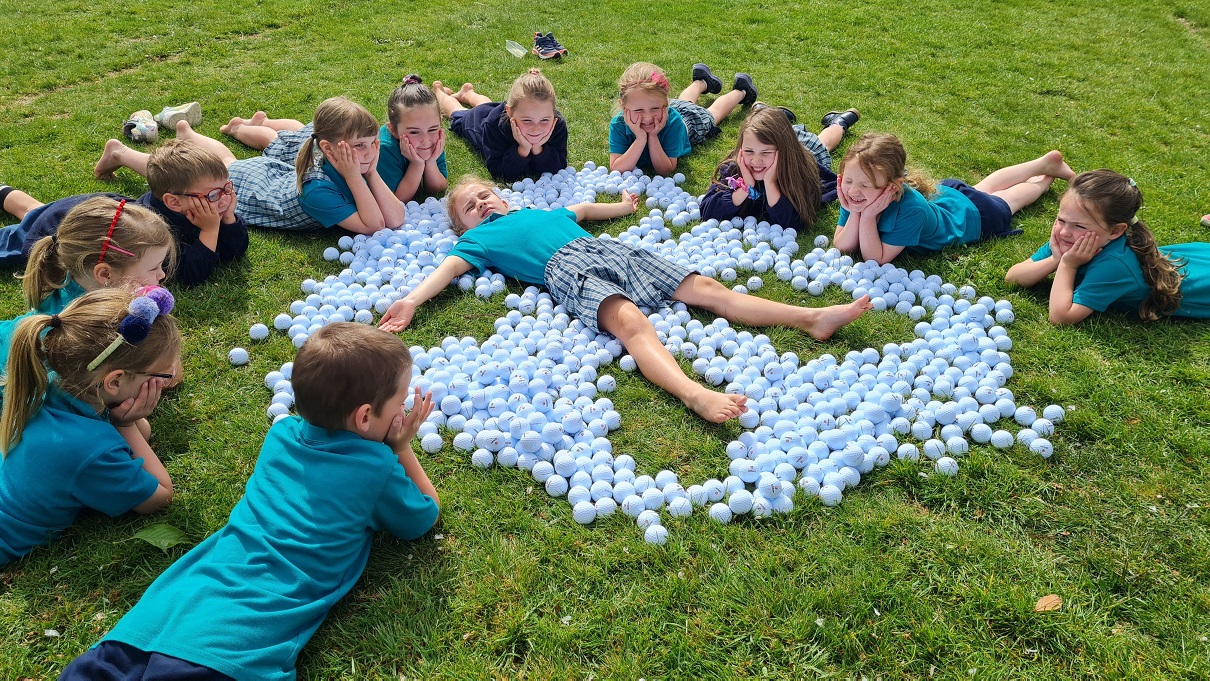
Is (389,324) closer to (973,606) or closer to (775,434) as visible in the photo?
(775,434)

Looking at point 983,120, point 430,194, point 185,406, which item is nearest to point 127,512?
point 185,406

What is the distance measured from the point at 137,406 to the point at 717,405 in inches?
104

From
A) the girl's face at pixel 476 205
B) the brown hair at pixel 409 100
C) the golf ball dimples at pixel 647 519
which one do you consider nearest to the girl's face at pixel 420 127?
the brown hair at pixel 409 100

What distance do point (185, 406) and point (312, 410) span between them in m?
1.51

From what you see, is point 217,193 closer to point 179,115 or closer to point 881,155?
point 179,115

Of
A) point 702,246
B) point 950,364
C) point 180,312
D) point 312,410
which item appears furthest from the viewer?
point 702,246

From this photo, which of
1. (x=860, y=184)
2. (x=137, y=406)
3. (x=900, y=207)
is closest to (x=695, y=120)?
(x=860, y=184)

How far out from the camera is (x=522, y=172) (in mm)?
6266

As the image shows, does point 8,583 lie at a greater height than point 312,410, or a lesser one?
lesser

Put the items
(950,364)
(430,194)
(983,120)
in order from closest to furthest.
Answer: (950,364), (430,194), (983,120)

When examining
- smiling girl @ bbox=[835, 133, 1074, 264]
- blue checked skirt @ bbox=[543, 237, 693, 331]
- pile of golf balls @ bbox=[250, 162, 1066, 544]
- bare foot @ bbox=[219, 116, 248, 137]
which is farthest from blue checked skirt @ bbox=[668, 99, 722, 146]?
bare foot @ bbox=[219, 116, 248, 137]

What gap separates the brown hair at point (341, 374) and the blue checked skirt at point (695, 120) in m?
4.57

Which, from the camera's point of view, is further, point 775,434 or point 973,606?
point 775,434

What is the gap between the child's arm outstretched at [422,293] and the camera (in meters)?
4.46
